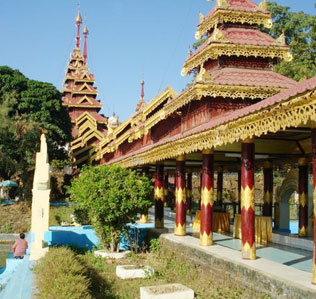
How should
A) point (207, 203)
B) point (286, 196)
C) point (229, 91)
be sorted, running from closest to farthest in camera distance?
point (207, 203) → point (229, 91) → point (286, 196)

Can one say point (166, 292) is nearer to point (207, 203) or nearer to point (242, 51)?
point (207, 203)

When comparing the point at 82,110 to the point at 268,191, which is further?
the point at 82,110

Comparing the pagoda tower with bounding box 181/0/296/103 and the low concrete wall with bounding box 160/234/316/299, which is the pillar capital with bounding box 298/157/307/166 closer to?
the pagoda tower with bounding box 181/0/296/103

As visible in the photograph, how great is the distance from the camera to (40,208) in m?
11.9

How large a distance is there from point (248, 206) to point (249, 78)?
592 cm

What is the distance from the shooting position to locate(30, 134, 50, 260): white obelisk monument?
11.4m

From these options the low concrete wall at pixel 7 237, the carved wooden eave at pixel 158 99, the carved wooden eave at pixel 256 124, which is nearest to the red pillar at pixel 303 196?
the carved wooden eave at pixel 256 124

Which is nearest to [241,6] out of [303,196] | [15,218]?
[303,196]

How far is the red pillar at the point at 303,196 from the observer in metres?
11.7

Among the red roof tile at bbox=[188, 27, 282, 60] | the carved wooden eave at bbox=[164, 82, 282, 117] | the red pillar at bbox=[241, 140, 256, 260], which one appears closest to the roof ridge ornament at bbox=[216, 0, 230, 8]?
the red roof tile at bbox=[188, 27, 282, 60]

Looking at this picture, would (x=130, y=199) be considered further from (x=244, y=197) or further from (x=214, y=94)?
(x=244, y=197)

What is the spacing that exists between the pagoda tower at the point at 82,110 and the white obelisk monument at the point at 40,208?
88.1 ft

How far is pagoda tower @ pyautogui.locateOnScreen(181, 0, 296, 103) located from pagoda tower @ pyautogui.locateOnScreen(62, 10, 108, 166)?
24.6 metres

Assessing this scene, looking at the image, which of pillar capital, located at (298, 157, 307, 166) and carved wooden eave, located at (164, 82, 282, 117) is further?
carved wooden eave, located at (164, 82, 282, 117)
